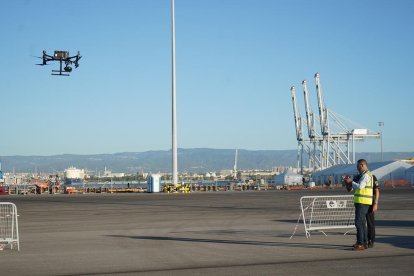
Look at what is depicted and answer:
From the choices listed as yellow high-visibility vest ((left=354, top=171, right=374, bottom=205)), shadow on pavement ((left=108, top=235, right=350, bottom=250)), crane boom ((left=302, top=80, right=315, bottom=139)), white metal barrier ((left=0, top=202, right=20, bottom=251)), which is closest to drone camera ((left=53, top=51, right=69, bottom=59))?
white metal barrier ((left=0, top=202, right=20, bottom=251))

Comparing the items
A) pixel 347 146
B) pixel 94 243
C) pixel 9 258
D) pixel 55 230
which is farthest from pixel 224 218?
pixel 347 146

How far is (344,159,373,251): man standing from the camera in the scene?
1293 centimetres

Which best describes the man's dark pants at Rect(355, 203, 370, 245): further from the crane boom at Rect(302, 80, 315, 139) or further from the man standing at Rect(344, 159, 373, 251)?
the crane boom at Rect(302, 80, 315, 139)

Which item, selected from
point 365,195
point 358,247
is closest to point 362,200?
point 365,195

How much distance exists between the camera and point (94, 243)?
47.6 feet

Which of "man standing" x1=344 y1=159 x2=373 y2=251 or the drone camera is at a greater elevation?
the drone camera

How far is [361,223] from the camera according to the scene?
13008 millimetres

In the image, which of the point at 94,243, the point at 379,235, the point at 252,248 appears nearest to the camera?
the point at 252,248

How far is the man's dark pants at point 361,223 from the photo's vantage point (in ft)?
42.4

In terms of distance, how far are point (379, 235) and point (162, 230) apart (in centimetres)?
573

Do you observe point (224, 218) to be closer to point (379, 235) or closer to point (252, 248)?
point (379, 235)

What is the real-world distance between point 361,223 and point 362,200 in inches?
19.7

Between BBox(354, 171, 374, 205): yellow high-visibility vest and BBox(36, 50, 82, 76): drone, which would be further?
BBox(36, 50, 82, 76): drone

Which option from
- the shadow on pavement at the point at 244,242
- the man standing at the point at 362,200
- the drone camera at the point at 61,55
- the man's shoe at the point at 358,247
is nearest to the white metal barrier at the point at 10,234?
the shadow on pavement at the point at 244,242
